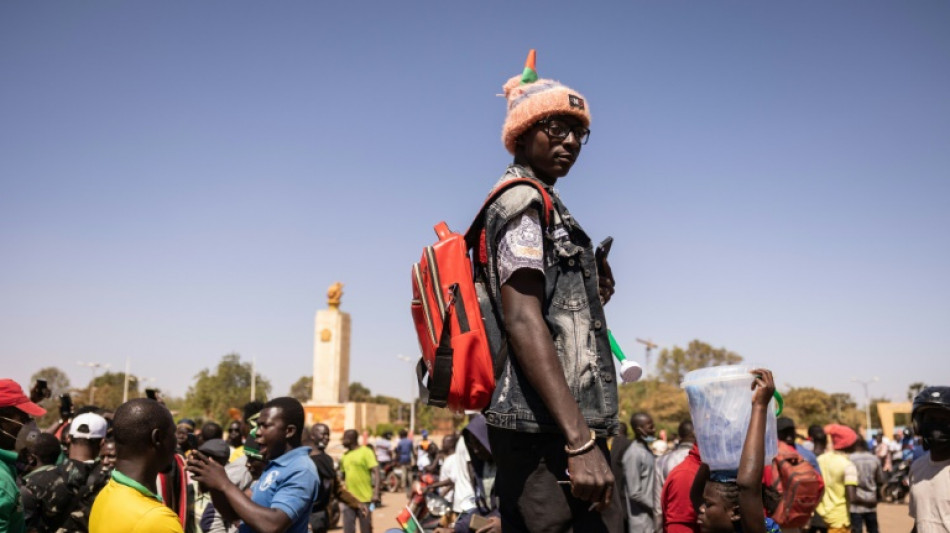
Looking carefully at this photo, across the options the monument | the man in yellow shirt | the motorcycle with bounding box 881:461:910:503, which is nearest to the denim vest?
the man in yellow shirt

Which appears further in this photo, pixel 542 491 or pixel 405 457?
pixel 405 457

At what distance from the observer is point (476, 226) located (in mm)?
2627

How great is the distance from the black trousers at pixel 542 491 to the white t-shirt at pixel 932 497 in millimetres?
2647

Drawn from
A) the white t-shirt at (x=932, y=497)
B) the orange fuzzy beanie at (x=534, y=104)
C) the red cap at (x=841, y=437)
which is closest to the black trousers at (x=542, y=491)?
the orange fuzzy beanie at (x=534, y=104)

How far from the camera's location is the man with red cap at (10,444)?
12.8ft

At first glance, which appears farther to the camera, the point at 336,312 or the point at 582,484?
the point at 336,312

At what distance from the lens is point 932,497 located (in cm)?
412

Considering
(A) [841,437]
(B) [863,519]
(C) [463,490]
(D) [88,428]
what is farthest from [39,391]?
(B) [863,519]

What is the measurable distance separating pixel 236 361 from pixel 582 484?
61391 millimetres

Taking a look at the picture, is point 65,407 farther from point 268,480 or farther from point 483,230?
point 483,230

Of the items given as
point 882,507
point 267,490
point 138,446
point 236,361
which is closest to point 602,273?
point 138,446

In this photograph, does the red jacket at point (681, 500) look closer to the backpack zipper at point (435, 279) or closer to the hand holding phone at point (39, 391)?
the backpack zipper at point (435, 279)

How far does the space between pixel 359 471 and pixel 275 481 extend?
8476 millimetres

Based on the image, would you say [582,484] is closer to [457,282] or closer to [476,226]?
[457,282]
